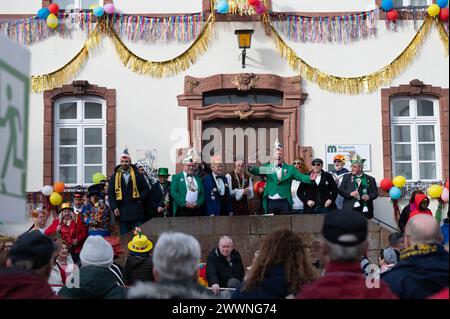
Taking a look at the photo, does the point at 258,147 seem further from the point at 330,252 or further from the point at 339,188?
the point at 330,252

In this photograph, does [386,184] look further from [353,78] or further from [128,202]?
[128,202]

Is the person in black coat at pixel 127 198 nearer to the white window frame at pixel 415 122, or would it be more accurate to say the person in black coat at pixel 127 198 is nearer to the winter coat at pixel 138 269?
the winter coat at pixel 138 269

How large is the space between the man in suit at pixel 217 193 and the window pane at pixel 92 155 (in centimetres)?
313

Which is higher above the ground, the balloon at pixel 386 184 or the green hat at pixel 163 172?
the green hat at pixel 163 172

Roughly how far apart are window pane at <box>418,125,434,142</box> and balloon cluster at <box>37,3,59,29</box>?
23.4 feet

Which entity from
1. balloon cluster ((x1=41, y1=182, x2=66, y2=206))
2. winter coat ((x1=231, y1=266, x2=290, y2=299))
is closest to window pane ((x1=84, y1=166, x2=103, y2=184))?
balloon cluster ((x1=41, y1=182, x2=66, y2=206))

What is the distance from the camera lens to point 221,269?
10383 mm

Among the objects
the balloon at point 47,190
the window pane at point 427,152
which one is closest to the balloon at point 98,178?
the balloon at point 47,190

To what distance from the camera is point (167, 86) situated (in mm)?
16188

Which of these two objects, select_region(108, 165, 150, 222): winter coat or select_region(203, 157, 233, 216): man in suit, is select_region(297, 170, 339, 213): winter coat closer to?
select_region(203, 157, 233, 216): man in suit

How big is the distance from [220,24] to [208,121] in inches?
71.8

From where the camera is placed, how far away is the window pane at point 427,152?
1647cm

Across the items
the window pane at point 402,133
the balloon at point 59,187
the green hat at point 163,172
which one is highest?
the window pane at point 402,133

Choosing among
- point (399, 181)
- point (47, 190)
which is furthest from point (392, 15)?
point (47, 190)
